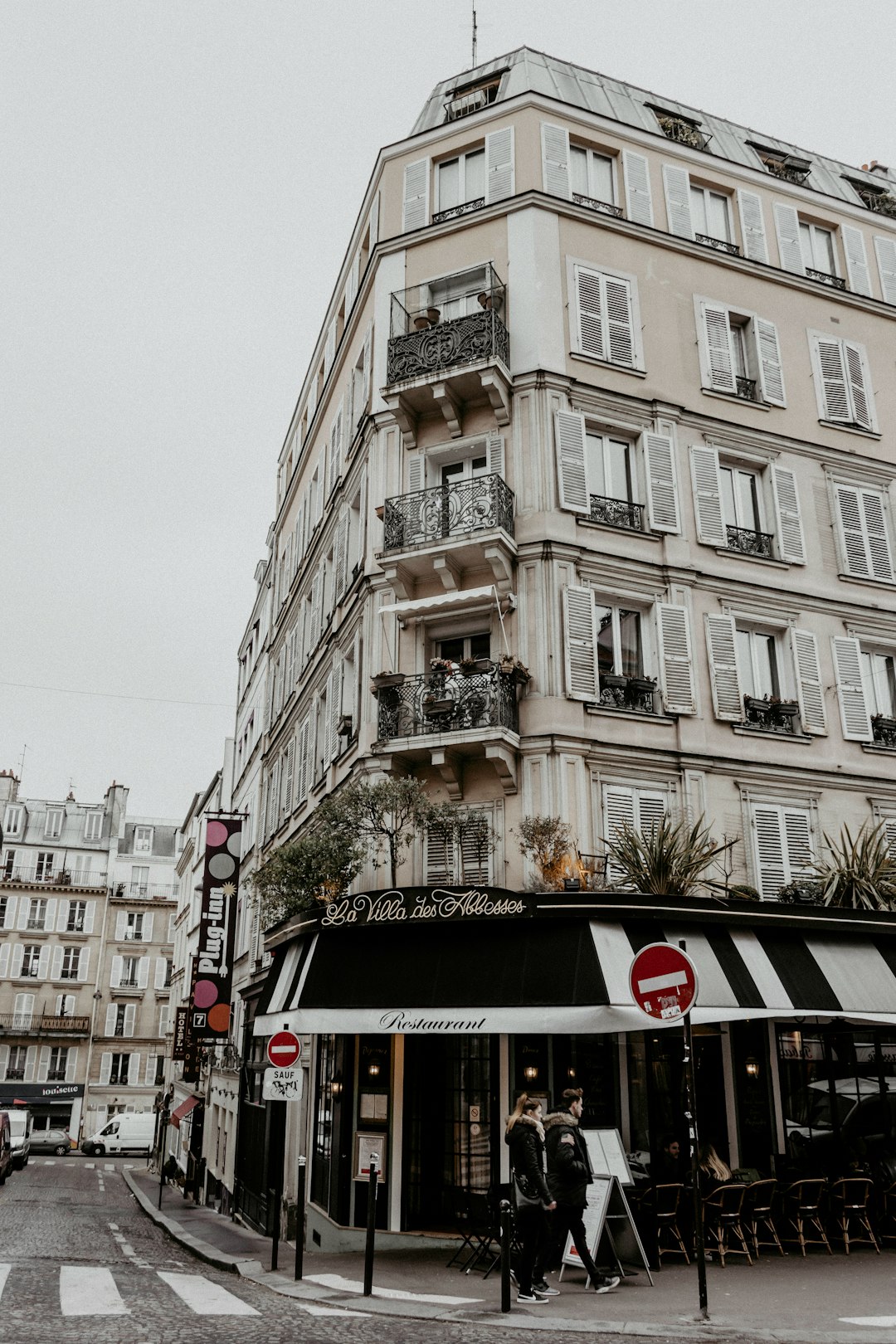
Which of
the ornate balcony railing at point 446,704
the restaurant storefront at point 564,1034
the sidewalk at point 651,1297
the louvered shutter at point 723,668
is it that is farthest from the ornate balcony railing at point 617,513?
the sidewalk at point 651,1297

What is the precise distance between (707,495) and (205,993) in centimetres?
1784

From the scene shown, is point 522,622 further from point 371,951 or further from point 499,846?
point 371,951

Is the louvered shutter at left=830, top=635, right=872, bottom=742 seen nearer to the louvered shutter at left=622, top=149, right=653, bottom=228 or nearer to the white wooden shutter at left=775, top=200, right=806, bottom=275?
the white wooden shutter at left=775, top=200, right=806, bottom=275

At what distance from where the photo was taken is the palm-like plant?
15391 millimetres

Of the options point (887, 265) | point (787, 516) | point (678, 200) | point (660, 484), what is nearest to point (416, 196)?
point (678, 200)

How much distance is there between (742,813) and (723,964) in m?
3.44

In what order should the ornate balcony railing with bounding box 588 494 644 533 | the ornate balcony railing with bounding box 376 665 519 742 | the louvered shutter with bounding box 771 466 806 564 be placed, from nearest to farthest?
the ornate balcony railing with bounding box 376 665 519 742
the ornate balcony railing with bounding box 588 494 644 533
the louvered shutter with bounding box 771 466 806 564

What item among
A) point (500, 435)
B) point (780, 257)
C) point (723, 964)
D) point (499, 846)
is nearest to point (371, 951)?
point (499, 846)

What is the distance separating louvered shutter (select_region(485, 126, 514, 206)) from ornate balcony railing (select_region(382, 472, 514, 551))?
19.6ft

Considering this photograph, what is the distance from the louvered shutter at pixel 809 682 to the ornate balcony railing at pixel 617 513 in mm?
3129

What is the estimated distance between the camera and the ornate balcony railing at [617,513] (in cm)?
1719

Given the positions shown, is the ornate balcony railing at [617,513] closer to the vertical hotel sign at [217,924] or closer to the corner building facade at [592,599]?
the corner building facade at [592,599]

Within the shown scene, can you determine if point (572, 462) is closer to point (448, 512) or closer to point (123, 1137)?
point (448, 512)

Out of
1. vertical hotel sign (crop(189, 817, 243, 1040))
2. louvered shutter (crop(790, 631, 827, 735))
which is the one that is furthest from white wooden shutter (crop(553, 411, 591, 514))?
vertical hotel sign (crop(189, 817, 243, 1040))
